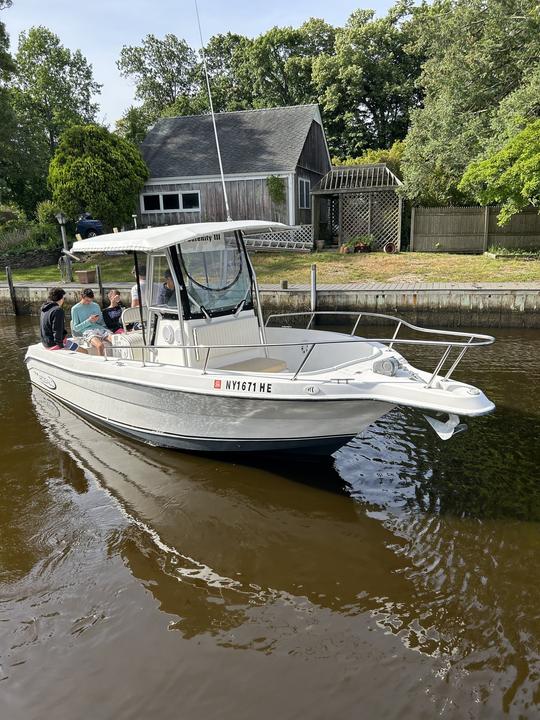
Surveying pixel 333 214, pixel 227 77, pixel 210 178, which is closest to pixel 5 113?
pixel 210 178

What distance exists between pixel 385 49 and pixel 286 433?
35717 mm

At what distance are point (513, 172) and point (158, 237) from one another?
42.2 ft

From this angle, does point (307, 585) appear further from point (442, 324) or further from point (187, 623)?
point (442, 324)

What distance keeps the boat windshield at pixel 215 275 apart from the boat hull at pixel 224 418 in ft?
4.04

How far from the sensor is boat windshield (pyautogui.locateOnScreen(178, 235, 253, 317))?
6773mm

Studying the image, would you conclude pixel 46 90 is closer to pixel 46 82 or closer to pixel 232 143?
pixel 46 82

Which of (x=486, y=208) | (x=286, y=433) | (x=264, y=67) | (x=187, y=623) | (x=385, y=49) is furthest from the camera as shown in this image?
(x=264, y=67)

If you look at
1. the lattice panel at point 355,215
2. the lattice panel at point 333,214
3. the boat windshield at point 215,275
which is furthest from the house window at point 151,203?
the boat windshield at point 215,275

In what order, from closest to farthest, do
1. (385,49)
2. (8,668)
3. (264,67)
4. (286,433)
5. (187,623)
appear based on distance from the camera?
(8,668)
(187,623)
(286,433)
(385,49)
(264,67)

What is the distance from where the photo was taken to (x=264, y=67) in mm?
38344

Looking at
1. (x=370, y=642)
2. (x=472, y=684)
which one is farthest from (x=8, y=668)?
(x=472, y=684)

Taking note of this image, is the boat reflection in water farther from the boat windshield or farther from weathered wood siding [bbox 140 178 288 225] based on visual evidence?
weathered wood siding [bbox 140 178 288 225]

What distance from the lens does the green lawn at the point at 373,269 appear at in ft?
53.0

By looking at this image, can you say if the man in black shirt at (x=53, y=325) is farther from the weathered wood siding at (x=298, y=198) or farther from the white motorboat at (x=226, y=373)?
the weathered wood siding at (x=298, y=198)
